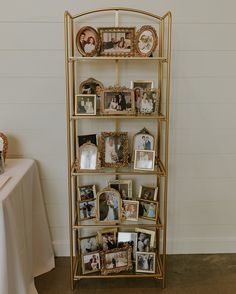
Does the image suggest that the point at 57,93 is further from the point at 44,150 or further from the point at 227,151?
the point at 227,151

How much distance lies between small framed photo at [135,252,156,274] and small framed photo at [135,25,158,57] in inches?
48.4

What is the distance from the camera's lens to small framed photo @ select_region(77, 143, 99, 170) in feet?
6.54

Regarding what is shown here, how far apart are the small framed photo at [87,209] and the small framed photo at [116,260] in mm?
243

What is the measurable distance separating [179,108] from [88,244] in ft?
3.61

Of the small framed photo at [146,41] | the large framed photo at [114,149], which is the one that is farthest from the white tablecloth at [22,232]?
the small framed photo at [146,41]

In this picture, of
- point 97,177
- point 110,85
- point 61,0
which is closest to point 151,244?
point 97,177

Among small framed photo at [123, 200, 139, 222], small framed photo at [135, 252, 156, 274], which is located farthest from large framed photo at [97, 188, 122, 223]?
small framed photo at [135, 252, 156, 274]

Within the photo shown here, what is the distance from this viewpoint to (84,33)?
6.25 feet

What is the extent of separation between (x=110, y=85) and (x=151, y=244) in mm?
1077

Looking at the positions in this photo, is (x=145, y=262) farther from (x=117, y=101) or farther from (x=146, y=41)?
(x=146, y=41)

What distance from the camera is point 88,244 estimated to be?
88.7 inches

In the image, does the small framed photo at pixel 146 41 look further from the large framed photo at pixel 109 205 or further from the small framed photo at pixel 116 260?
the small framed photo at pixel 116 260

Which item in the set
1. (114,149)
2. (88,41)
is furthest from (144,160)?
(88,41)

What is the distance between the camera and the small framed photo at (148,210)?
2.12 metres
